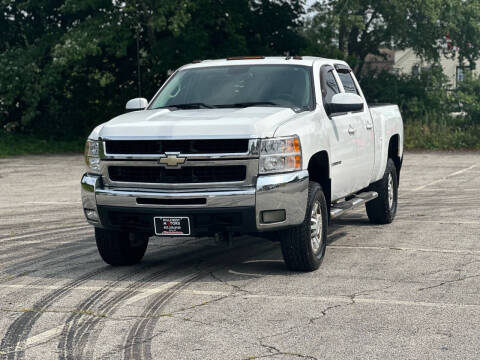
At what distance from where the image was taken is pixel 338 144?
9.12 metres

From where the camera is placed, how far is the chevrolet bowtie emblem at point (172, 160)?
7688 mm

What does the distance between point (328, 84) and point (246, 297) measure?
3.34 m

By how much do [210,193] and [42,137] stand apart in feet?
80.0

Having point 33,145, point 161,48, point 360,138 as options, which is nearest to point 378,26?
point 161,48

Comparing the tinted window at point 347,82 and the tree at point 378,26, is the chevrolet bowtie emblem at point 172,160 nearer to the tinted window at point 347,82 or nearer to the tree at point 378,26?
the tinted window at point 347,82

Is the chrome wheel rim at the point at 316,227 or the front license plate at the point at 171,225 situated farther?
the chrome wheel rim at the point at 316,227

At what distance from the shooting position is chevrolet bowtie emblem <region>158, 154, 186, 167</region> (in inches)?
303

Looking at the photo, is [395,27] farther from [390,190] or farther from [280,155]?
[280,155]

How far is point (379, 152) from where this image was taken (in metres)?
10.9

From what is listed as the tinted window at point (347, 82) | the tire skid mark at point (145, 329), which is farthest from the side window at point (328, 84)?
the tire skid mark at point (145, 329)

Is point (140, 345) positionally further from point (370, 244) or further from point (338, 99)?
point (370, 244)

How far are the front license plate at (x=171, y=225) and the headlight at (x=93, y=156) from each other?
0.88 meters

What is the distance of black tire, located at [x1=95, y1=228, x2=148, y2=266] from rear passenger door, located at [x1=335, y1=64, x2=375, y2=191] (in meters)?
2.58

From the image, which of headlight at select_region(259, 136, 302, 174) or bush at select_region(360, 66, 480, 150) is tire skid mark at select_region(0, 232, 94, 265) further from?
bush at select_region(360, 66, 480, 150)
